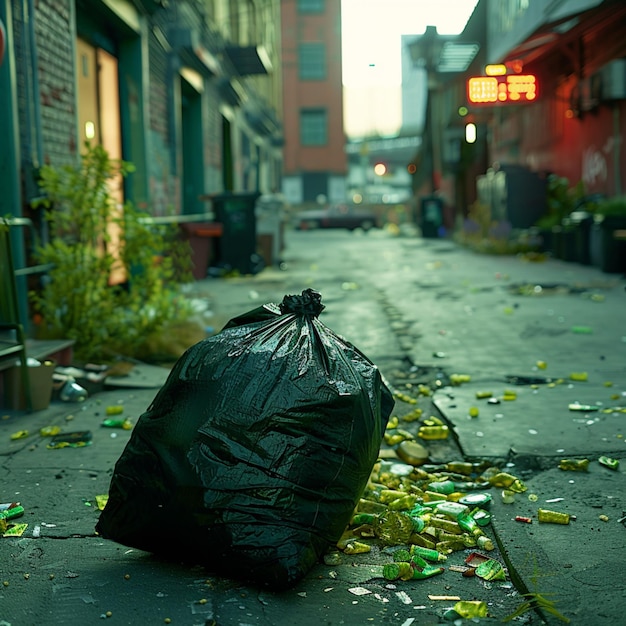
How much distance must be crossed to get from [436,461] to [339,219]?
104 ft

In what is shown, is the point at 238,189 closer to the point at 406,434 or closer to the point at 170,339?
the point at 170,339

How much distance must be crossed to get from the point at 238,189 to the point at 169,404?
719 inches

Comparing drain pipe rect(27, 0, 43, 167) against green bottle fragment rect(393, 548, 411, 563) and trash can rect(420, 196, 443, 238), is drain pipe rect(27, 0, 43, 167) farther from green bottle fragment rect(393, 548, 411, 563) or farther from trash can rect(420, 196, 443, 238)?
trash can rect(420, 196, 443, 238)

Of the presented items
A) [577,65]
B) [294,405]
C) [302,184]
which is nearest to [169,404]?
[294,405]

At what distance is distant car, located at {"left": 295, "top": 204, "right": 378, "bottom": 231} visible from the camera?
34.6 metres

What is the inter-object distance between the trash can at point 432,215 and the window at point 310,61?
2232cm

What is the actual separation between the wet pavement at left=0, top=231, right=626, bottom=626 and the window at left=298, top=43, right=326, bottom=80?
39944mm

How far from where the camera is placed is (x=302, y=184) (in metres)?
46.3

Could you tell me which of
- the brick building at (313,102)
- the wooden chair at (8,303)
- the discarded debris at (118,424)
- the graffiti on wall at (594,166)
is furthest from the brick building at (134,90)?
the brick building at (313,102)

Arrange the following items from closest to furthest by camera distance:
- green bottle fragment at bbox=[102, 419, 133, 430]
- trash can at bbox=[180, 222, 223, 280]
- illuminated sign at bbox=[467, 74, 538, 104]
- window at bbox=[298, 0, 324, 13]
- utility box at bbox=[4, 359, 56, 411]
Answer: green bottle fragment at bbox=[102, 419, 133, 430], utility box at bbox=[4, 359, 56, 411], trash can at bbox=[180, 222, 223, 280], illuminated sign at bbox=[467, 74, 538, 104], window at bbox=[298, 0, 324, 13]

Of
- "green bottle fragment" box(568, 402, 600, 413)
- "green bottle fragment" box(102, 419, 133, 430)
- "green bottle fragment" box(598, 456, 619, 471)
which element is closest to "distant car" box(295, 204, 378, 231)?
"green bottle fragment" box(568, 402, 600, 413)

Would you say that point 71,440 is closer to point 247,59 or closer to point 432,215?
point 247,59

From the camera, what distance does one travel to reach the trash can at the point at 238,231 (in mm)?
12383

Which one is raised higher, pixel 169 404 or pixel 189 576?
pixel 169 404
